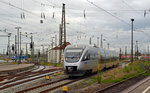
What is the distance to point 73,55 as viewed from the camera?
20141mm

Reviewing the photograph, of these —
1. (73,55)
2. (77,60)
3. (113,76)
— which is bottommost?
(113,76)

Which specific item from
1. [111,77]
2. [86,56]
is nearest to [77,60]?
[86,56]

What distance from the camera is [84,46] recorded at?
2134 cm

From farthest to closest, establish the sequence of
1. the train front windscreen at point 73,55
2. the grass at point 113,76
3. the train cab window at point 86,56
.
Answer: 1. the train cab window at point 86,56
2. the train front windscreen at point 73,55
3. the grass at point 113,76

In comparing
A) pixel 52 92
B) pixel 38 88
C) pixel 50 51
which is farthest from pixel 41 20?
pixel 50 51

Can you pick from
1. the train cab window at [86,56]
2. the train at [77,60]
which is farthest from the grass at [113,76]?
the train cab window at [86,56]

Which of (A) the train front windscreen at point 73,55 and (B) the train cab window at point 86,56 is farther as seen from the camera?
(B) the train cab window at point 86,56

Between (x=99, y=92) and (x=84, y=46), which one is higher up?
(x=84, y=46)

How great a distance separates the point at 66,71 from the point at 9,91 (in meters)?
6.36

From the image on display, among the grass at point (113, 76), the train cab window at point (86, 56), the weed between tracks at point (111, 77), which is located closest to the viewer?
the weed between tracks at point (111, 77)

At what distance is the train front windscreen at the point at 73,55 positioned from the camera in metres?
19.8

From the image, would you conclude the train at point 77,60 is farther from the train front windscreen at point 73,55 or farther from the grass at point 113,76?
the grass at point 113,76

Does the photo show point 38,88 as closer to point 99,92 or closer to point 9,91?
point 9,91

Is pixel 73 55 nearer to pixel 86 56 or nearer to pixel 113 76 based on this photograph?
pixel 86 56
